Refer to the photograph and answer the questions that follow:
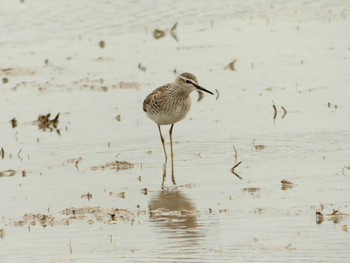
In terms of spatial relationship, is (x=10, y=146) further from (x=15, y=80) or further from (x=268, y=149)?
(x=15, y=80)

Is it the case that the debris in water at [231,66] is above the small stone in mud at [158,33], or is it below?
below

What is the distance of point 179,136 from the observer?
50.7 ft

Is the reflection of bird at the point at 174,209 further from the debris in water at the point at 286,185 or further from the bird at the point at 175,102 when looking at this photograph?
the bird at the point at 175,102

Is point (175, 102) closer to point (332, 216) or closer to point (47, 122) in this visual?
point (47, 122)

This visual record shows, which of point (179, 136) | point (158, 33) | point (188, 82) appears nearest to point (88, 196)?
point (188, 82)

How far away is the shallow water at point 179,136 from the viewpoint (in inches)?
404

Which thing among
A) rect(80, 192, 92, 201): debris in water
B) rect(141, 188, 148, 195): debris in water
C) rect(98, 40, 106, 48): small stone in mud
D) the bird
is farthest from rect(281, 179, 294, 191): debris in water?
rect(98, 40, 106, 48): small stone in mud

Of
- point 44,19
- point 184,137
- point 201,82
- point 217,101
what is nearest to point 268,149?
point 184,137

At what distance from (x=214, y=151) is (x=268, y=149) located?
2.37 feet

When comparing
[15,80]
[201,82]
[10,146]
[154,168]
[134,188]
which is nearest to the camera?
[134,188]

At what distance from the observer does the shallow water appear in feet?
33.7

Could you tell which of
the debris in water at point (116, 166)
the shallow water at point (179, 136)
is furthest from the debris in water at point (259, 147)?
the debris in water at point (116, 166)

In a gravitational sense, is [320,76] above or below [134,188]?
above

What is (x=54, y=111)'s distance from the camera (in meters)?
17.7
